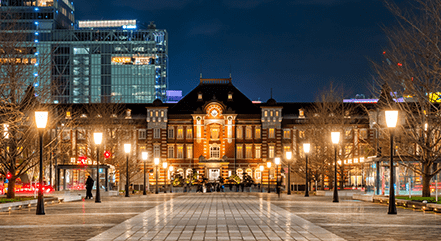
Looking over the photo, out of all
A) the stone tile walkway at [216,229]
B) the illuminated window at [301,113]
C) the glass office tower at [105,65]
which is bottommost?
the stone tile walkway at [216,229]

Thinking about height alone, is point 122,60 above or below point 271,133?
above

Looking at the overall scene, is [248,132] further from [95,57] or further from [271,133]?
[95,57]

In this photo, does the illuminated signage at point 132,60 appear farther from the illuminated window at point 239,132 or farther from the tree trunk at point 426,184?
the tree trunk at point 426,184

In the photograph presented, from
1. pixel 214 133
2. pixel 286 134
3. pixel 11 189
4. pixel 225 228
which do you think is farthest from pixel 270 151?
pixel 225 228

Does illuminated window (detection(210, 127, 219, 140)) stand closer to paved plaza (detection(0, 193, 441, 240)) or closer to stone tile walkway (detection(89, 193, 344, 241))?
paved plaza (detection(0, 193, 441, 240))

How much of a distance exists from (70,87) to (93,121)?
104 metres

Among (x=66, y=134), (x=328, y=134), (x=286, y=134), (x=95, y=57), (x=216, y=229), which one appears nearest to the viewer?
→ (x=216, y=229)

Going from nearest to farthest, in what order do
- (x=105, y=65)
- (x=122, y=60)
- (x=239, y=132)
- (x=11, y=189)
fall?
(x=11, y=189), (x=239, y=132), (x=105, y=65), (x=122, y=60)

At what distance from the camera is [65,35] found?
516 feet

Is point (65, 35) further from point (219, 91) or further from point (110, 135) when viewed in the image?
point (110, 135)

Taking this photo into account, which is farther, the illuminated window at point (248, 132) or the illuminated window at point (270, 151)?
the illuminated window at point (248, 132)

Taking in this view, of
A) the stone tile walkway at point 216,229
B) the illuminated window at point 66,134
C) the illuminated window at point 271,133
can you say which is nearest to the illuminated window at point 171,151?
the illuminated window at point 271,133

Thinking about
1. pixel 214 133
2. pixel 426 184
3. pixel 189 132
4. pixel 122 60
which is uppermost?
pixel 122 60

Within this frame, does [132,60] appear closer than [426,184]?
No
